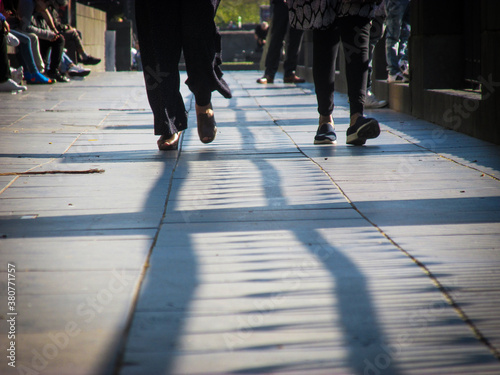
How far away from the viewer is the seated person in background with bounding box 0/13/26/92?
10320mm

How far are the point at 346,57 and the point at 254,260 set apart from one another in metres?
3.07

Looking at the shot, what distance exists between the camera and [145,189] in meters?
3.94

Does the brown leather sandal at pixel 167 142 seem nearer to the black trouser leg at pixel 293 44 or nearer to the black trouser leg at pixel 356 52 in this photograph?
the black trouser leg at pixel 356 52

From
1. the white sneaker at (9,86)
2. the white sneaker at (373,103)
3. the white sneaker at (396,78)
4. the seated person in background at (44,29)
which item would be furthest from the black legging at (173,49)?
the seated person in background at (44,29)

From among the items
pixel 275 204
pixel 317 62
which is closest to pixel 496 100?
pixel 317 62

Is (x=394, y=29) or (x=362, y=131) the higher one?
(x=394, y=29)

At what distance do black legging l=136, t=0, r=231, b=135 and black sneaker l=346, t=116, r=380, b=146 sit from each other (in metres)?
1.04

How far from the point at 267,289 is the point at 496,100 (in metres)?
3.61

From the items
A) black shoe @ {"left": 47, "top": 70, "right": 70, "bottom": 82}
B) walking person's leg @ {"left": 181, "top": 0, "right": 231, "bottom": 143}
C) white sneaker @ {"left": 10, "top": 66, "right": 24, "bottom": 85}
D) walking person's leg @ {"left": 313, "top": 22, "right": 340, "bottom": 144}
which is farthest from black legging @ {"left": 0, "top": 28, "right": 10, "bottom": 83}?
walking person's leg @ {"left": 313, "top": 22, "right": 340, "bottom": 144}

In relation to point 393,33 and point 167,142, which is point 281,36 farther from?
point 167,142

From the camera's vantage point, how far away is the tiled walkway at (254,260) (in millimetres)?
1878

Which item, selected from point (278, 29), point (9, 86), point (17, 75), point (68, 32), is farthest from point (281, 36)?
point (9, 86)

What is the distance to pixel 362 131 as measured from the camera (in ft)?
17.4

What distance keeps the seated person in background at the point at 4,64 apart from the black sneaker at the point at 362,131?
6469 mm
